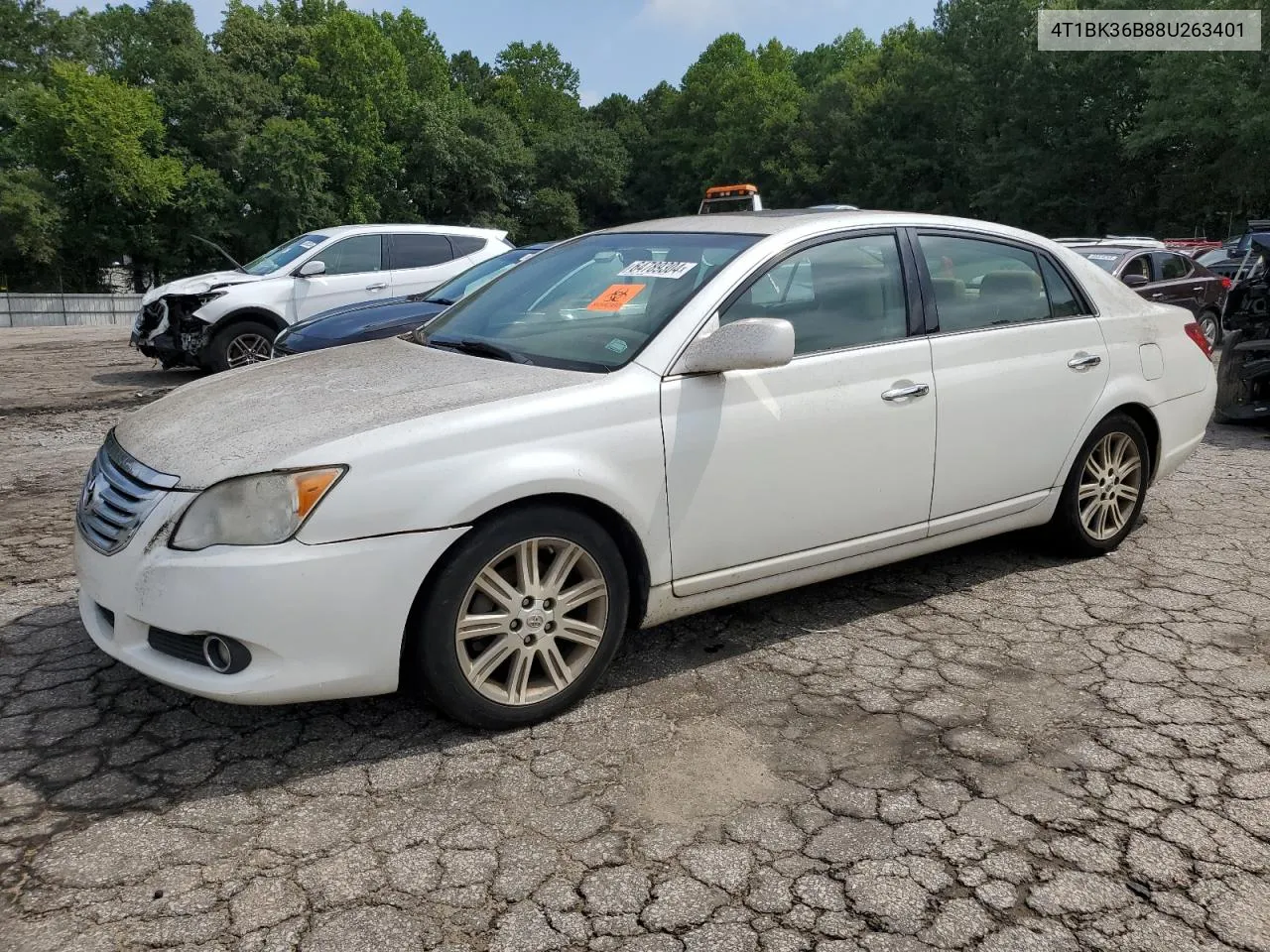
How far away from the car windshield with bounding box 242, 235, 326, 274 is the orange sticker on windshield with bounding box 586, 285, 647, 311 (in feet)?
28.2

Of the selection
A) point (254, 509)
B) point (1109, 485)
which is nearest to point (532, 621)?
point (254, 509)

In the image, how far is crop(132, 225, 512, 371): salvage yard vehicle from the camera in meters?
11.1

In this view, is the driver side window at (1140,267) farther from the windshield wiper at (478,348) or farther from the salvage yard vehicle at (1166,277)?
the windshield wiper at (478,348)

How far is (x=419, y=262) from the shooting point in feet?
39.7

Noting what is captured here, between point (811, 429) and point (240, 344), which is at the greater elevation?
point (240, 344)

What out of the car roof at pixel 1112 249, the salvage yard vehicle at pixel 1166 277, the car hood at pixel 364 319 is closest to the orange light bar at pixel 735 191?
the car hood at pixel 364 319

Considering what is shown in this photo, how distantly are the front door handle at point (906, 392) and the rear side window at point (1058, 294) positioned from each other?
1.01 m

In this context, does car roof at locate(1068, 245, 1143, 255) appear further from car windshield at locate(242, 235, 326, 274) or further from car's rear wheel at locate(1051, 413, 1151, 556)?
car windshield at locate(242, 235, 326, 274)

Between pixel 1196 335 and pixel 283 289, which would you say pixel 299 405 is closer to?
pixel 1196 335

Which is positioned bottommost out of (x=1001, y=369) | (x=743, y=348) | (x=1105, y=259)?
(x=1001, y=369)

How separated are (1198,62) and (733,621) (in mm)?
40393

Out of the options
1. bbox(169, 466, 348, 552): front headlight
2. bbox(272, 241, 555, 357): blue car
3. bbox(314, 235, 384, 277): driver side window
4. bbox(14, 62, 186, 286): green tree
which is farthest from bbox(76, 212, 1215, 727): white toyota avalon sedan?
bbox(14, 62, 186, 286): green tree

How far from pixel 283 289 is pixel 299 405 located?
8.53 metres

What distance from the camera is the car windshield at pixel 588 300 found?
3.70 meters
